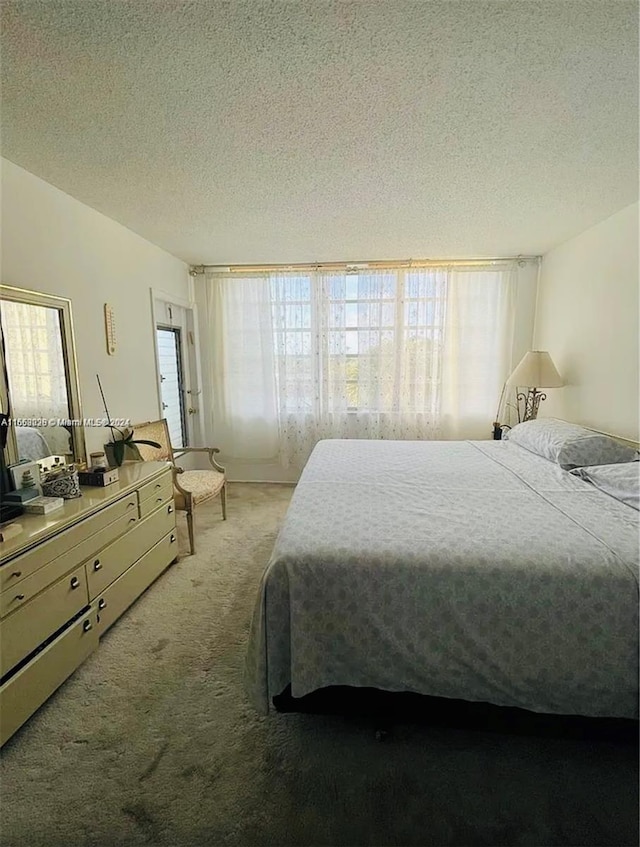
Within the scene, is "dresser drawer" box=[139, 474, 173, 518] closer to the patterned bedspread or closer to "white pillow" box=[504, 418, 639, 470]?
the patterned bedspread

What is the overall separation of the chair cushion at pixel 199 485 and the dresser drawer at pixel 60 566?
674mm

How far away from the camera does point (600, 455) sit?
2367mm

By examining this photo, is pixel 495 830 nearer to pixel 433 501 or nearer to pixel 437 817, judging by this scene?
pixel 437 817

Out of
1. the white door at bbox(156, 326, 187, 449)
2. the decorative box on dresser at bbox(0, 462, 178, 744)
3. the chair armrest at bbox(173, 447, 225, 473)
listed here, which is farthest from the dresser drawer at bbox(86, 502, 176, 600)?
the white door at bbox(156, 326, 187, 449)

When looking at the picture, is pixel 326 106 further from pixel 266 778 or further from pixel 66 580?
pixel 266 778

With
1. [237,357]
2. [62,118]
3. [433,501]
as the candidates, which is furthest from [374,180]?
→ [237,357]

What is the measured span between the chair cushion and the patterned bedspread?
Answer: 164 cm

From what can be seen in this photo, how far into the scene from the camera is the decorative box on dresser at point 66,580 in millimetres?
1468

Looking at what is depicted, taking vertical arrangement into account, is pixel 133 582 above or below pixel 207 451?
below

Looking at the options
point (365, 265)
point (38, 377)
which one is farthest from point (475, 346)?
point (38, 377)

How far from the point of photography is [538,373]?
3254 mm

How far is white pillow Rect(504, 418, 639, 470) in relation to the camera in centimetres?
236

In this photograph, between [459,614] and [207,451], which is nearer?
[459,614]

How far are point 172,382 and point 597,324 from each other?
3867 mm
